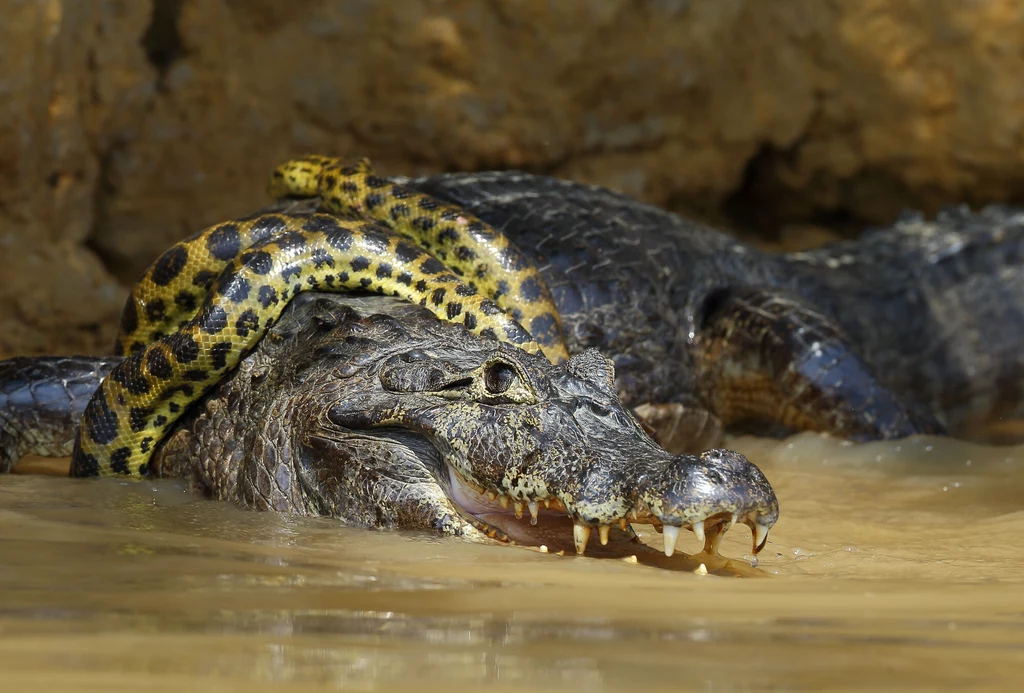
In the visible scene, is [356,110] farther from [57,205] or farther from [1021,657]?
[1021,657]

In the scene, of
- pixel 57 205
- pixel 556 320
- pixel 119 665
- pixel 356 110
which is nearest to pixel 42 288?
pixel 57 205

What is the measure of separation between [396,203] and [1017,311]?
4004mm

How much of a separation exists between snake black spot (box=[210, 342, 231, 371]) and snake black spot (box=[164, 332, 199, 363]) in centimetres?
5

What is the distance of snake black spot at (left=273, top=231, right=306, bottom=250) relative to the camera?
4.21 meters

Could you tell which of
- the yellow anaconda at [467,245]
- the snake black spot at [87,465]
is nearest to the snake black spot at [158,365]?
the snake black spot at [87,465]

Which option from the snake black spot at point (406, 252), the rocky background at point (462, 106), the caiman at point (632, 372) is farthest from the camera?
the rocky background at point (462, 106)

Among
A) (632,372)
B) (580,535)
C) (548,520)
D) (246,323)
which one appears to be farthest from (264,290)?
(632,372)

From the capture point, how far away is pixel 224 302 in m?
4.04

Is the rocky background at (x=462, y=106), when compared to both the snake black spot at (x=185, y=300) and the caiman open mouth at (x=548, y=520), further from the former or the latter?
the caiman open mouth at (x=548, y=520)

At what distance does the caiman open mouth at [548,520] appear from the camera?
8.70 ft

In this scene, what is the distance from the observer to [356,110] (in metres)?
7.25

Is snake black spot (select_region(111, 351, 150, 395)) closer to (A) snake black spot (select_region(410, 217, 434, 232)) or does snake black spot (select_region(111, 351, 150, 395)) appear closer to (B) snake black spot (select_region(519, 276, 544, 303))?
(A) snake black spot (select_region(410, 217, 434, 232))

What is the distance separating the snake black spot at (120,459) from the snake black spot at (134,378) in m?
0.21

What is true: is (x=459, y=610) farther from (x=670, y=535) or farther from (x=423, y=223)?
(x=423, y=223)
